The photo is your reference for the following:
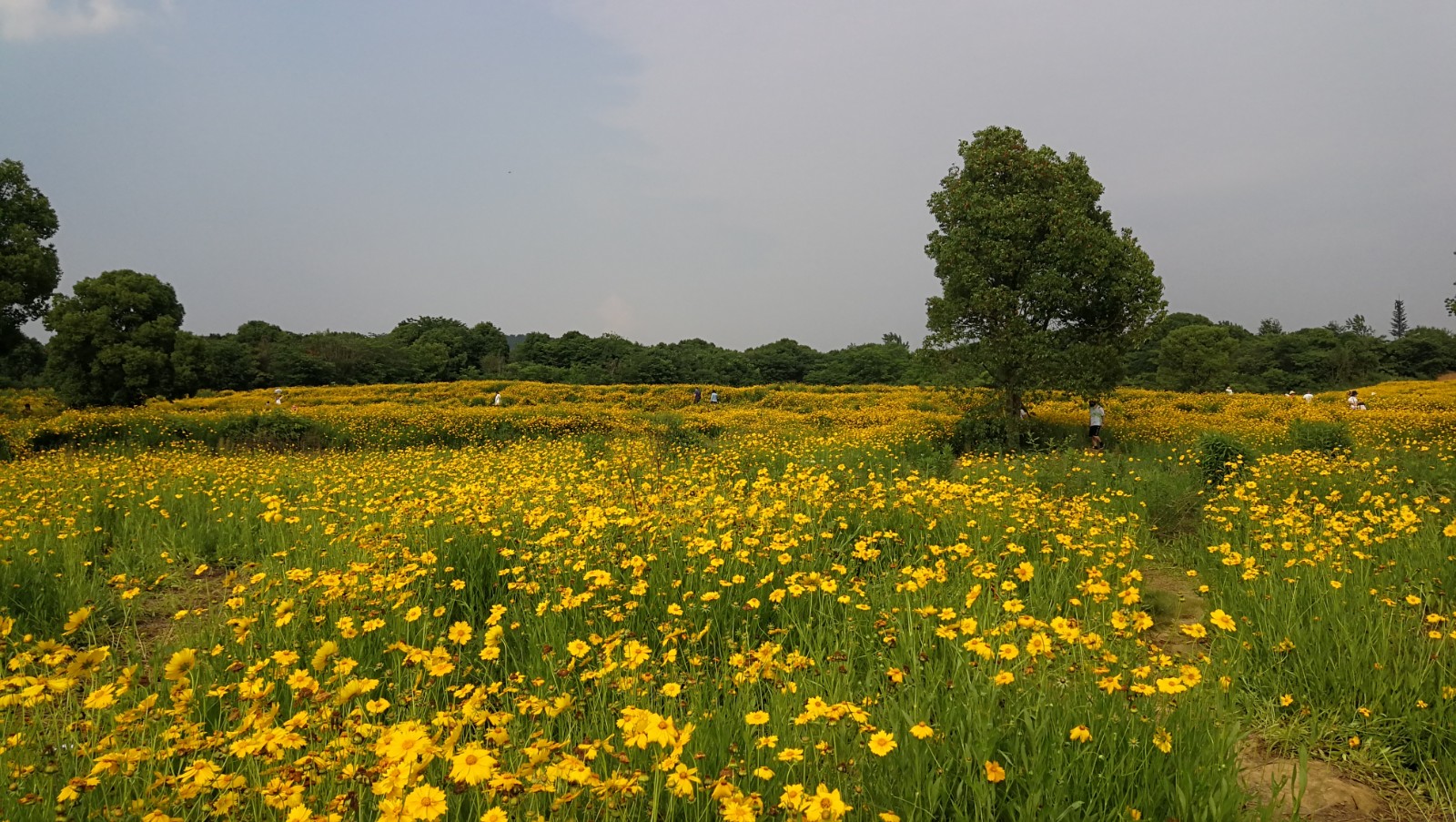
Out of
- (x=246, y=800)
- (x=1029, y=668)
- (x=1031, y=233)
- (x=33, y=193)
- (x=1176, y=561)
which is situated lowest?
(x=1176, y=561)

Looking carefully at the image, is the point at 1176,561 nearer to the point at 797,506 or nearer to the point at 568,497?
the point at 797,506

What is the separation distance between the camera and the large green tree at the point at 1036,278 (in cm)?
1277

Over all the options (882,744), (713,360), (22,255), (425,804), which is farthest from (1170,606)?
(713,360)

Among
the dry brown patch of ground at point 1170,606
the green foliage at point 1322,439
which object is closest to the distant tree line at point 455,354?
the green foliage at point 1322,439

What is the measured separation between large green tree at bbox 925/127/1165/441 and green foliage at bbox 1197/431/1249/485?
397 centimetres

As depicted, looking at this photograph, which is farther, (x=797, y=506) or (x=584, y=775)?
(x=797, y=506)

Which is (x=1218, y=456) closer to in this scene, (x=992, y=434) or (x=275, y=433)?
(x=992, y=434)

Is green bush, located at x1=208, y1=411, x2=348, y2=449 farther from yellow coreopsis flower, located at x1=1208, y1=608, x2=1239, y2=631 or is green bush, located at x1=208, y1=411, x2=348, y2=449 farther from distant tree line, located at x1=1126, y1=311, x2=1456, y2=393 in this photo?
distant tree line, located at x1=1126, y1=311, x2=1456, y2=393

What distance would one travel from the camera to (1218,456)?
8.62 meters

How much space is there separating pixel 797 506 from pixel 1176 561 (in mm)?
3345

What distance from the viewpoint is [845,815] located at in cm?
190

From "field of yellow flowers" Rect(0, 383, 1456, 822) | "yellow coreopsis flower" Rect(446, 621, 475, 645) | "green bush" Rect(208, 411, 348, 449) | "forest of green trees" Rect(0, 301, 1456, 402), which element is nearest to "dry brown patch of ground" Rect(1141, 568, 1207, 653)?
"field of yellow flowers" Rect(0, 383, 1456, 822)

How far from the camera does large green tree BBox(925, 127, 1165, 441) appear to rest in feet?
41.9

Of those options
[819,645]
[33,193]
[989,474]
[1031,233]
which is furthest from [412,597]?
[33,193]
